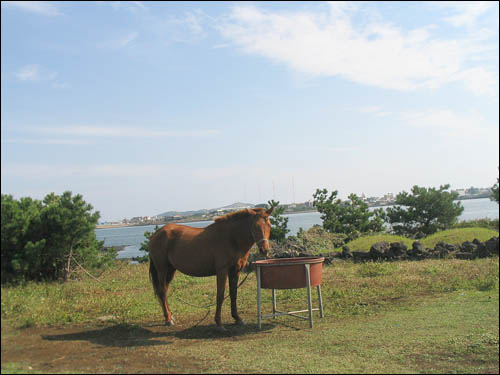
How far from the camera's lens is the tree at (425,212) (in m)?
24.0

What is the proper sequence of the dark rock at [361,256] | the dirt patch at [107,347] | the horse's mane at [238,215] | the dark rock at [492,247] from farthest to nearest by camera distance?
the dark rock at [361,256] < the dark rock at [492,247] < the horse's mane at [238,215] < the dirt patch at [107,347]

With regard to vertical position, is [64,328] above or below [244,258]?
below

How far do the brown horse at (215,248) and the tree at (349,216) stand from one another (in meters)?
15.2

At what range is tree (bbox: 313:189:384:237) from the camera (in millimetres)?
22609

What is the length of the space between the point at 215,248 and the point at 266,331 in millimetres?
1577

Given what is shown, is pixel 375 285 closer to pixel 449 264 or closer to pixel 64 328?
pixel 449 264

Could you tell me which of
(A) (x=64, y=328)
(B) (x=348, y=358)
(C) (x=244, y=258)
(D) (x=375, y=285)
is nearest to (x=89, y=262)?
(A) (x=64, y=328)

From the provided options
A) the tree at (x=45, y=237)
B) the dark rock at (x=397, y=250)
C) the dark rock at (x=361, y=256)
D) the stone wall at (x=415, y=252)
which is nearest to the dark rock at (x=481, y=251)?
the stone wall at (x=415, y=252)

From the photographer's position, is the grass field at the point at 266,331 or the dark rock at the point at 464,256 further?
the dark rock at the point at 464,256

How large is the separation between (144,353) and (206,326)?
211 centimetres

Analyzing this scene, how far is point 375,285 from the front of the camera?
10.6 meters

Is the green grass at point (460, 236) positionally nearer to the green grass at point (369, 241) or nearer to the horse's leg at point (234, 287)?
the green grass at point (369, 241)

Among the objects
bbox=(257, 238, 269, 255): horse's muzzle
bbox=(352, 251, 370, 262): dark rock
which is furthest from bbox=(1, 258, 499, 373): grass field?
bbox=(352, 251, 370, 262): dark rock

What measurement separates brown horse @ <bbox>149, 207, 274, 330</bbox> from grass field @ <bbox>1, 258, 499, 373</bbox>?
79 cm
